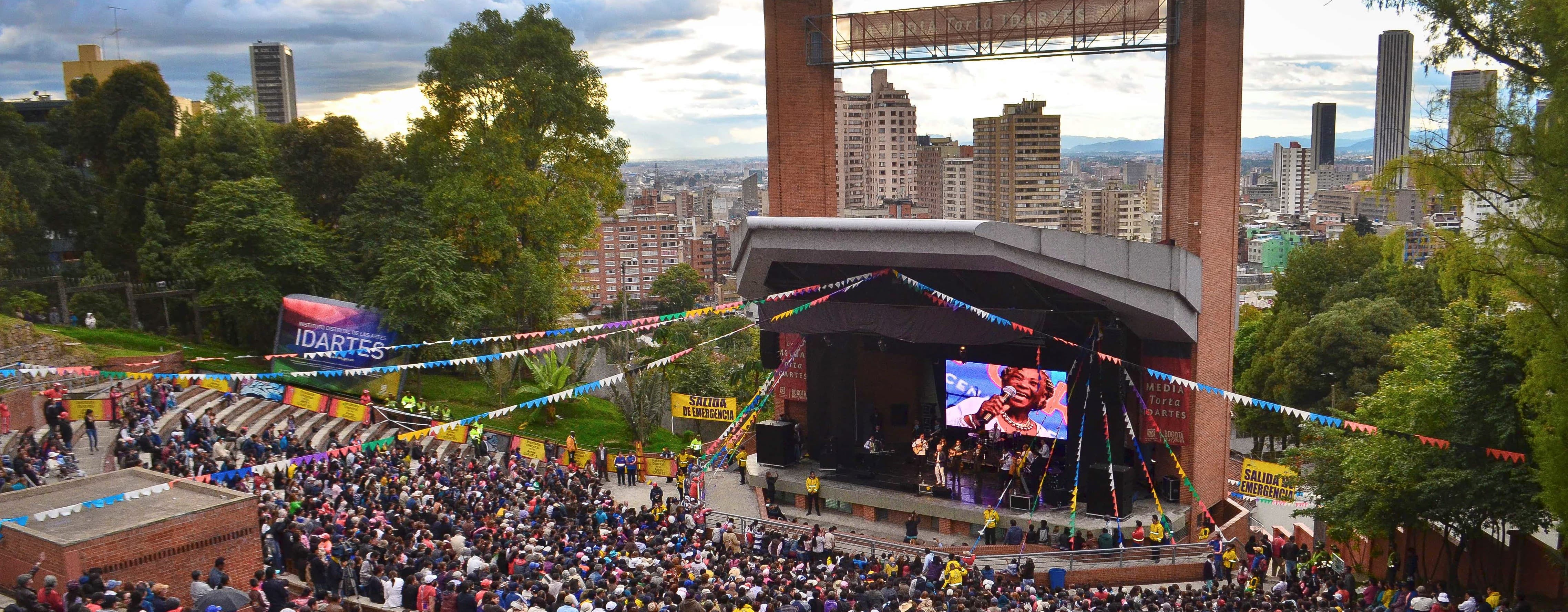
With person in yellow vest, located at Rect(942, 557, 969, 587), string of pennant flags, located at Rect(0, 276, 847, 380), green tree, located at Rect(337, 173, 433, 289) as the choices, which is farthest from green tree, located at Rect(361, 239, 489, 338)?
person in yellow vest, located at Rect(942, 557, 969, 587)

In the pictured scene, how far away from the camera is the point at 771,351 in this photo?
92.0ft

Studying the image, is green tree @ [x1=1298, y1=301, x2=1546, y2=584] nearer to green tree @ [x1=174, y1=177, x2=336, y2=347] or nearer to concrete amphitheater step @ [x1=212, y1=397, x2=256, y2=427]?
concrete amphitheater step @ [x1=212, y1=397, x2=256, y2=427]

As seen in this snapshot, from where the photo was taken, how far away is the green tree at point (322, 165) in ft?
127

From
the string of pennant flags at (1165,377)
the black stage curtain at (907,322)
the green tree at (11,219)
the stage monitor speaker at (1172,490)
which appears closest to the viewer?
the string of pennant flags at (1165,377)

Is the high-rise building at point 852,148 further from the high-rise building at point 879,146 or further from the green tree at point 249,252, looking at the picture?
the green tree at point 249,252

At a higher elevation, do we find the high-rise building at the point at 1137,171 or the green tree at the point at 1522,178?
the high-rise building at the point at 1137,171

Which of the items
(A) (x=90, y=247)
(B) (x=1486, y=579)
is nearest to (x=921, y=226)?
(B) (x=1486, y=579)

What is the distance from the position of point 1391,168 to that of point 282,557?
49.5 ft

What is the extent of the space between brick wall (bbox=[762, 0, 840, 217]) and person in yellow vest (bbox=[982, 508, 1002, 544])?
349 inches

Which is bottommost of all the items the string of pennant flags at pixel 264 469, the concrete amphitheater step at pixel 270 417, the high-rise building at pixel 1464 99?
the concrete amphitheater step at pixel 270 417

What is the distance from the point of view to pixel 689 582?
14.4 metres

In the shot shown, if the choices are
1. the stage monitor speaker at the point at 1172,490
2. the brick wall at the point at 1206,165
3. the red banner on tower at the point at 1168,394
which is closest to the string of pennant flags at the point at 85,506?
the red banner on tower at the point at 1168,394

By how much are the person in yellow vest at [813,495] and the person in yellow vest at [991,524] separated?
406 cm

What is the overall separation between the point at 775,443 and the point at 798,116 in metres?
8.03
